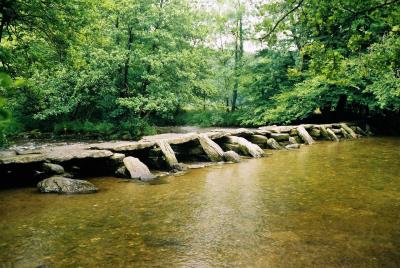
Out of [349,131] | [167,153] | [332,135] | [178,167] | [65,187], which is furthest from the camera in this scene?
[349,131]

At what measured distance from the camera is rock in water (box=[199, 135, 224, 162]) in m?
11.7

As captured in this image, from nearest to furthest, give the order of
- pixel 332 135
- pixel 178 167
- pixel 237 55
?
1. pixel 178 167
2. pixel 332 135
3. pixel 237 55

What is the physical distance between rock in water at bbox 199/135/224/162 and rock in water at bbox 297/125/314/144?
630 centimetres

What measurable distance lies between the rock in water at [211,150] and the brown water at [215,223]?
8.70 ft

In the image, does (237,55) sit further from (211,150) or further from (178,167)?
(178,167)

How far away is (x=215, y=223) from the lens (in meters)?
5.41

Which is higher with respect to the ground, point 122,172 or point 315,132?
point 315,132

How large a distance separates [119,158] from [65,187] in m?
2.60

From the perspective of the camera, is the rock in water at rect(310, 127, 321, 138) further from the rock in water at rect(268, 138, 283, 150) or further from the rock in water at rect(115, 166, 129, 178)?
the rock in water at rect(115, 166, 129, 178)

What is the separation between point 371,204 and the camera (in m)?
A: 6.11

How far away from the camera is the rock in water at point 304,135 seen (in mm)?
16266

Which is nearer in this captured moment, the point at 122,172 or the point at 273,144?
the point at 122,172

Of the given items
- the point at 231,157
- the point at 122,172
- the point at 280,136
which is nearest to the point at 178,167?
the point at 122,172

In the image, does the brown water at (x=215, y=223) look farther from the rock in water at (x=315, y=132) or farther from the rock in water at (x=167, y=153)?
the rock in water at (x=315, y=132)
